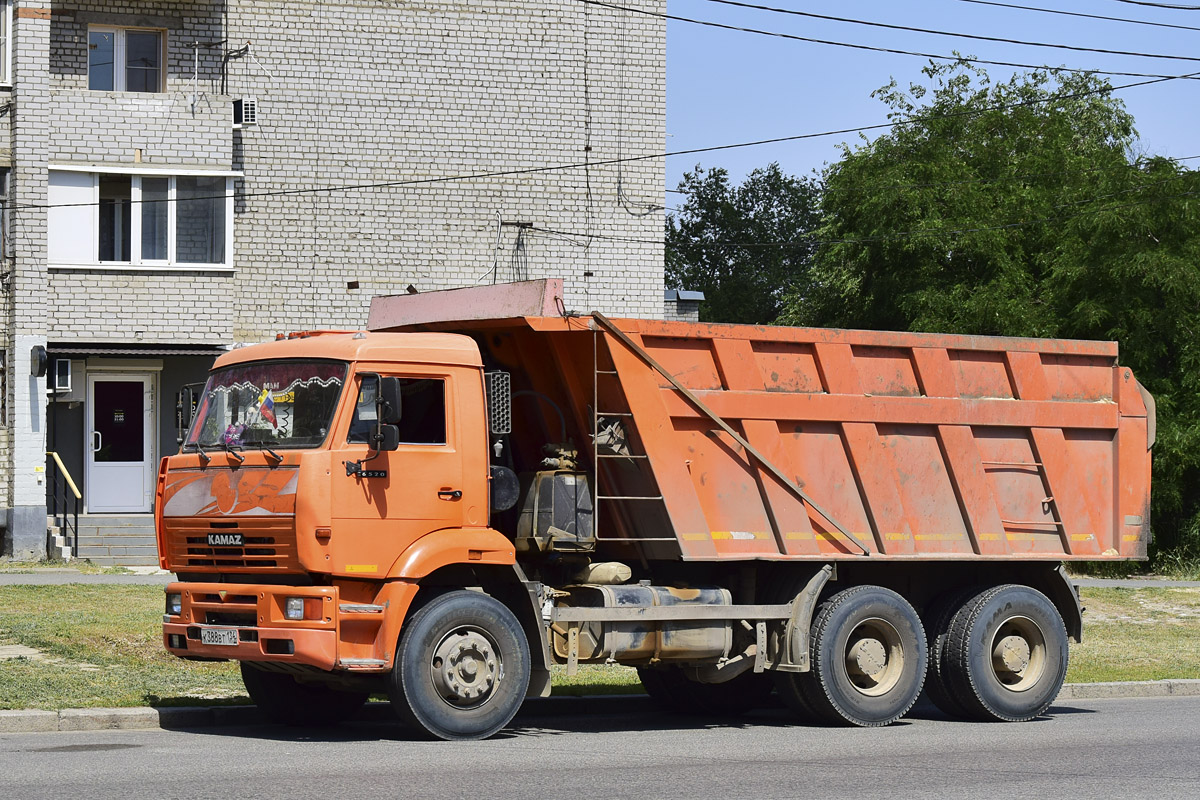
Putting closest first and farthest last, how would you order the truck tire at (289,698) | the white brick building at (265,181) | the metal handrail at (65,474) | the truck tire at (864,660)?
the truck tire at (289,698) → the truck tire at (864,660) → the metal handrail at (65,474) → the white brick building at (265,181)

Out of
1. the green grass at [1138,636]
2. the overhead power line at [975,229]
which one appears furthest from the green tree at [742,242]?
the green grass at [1138,636]

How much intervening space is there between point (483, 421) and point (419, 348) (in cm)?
66

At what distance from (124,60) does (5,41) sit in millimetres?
1972

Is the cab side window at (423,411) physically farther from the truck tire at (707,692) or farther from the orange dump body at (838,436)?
the truck tire at (707,692)

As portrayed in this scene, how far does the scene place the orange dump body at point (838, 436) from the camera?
11641 mm

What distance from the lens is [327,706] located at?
12086 millimetres

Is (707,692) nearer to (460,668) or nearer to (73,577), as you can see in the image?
(460,668)

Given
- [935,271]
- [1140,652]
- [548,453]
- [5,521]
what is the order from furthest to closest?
[935,271] < [5,521] < [1140,652] < [548,453]

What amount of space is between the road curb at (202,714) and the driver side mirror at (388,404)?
108 inches

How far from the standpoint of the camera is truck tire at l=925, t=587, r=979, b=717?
13.0 meters

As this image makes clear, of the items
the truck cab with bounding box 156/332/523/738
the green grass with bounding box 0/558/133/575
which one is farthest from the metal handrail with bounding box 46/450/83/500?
the truck cab with bounding box 156/332/523/738

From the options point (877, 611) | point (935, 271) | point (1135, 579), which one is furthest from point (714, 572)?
point (935, 271)

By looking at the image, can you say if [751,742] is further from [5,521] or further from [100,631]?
[5,521]

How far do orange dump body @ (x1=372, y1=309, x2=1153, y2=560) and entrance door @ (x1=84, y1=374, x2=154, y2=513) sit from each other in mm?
17384
